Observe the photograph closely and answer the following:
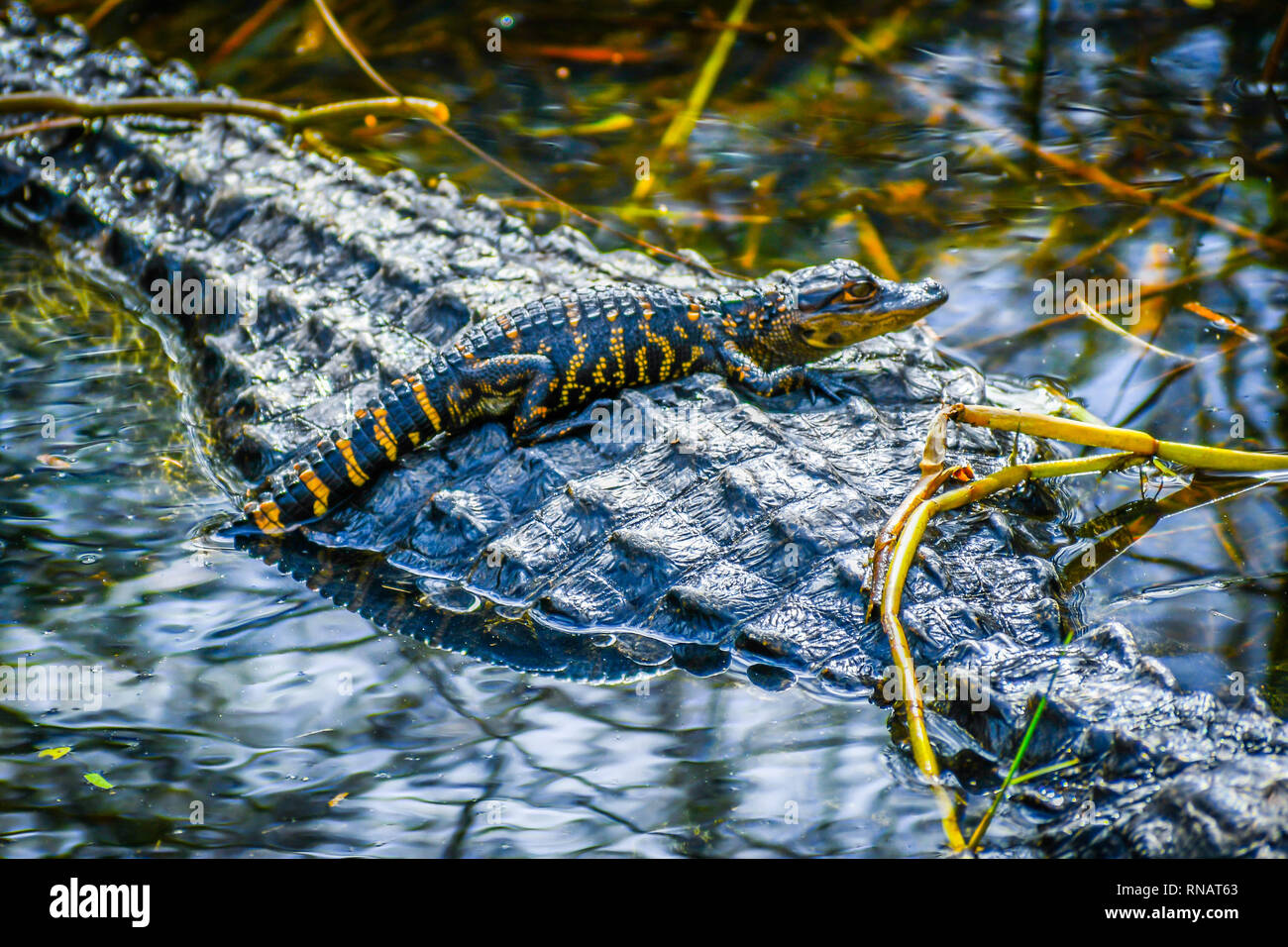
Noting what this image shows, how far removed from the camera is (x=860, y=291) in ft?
15.3

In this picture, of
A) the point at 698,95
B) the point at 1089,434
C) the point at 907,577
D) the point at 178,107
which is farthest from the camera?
the point at 698,95

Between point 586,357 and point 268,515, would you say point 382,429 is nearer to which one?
point 268,515

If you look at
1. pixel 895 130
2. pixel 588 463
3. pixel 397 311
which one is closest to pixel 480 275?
pixel 397 311

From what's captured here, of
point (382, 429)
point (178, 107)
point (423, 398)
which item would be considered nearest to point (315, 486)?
point (382, 429)

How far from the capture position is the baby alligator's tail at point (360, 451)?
4.37m

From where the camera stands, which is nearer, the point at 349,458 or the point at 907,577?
the point at 907,577

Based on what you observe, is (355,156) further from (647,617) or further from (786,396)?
(647,617)

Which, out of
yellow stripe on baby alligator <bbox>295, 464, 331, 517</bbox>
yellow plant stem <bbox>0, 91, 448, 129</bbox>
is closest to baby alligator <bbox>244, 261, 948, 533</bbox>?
yellow stripe on baby alligator <bbox>295, 464, 331, 517</bbox>

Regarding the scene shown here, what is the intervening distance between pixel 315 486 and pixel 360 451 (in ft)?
Result: 0.75

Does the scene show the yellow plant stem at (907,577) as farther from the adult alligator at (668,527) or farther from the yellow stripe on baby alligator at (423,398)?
the yellow stripe on baby alligator at (423,398)

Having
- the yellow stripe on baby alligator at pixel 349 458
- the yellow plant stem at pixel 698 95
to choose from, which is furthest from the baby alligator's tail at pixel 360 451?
the yellow plant stem at pixel 698 95

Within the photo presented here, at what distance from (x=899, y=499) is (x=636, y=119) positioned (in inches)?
194

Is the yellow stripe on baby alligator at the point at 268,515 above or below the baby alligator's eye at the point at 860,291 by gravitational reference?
below

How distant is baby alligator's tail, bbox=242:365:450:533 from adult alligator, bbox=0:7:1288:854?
0.08 m
